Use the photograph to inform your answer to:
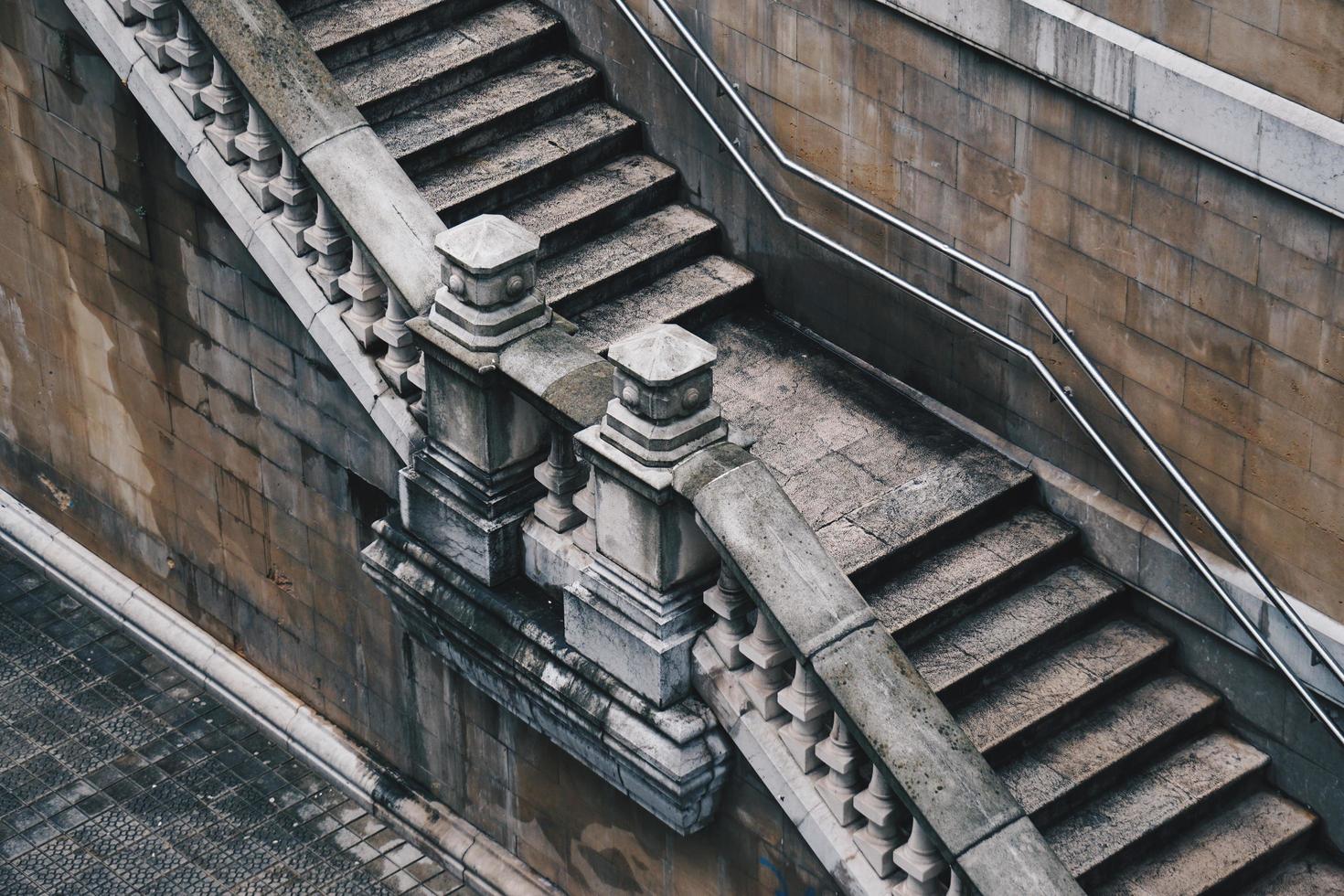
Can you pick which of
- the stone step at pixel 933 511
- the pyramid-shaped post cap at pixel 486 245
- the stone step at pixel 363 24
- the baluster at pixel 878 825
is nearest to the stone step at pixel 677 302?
the stone step at pixel 933 511

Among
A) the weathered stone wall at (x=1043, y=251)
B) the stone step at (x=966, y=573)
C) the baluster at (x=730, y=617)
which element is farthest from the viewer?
the stone step at (x=966, y=573)

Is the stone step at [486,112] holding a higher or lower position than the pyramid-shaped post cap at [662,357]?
lower

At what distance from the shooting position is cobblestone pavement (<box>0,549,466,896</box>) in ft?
47.1

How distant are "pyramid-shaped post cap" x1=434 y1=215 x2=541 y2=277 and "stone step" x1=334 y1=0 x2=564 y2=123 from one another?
253 centimetres

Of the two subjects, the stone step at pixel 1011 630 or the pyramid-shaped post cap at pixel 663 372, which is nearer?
the pyramid-shaped post cap at pixel 663 372

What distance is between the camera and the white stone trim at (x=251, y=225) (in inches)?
523

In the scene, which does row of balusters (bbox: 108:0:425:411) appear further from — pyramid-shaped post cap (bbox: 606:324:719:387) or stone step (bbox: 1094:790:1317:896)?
stone step (bbox: 1094:790:1317:896)

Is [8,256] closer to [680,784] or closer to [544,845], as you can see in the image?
[544,845]

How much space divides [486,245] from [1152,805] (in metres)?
4.27

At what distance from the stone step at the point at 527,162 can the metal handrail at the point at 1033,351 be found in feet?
1.95

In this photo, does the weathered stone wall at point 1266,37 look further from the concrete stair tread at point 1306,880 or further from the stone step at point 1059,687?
the concrete stair tread at point 1306,880

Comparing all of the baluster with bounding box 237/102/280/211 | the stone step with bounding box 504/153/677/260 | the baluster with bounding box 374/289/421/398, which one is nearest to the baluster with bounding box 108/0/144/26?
the baluster with bounding box 237/102/280/211

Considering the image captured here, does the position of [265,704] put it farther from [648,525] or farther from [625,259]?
[648,525]

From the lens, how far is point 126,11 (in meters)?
13.7
